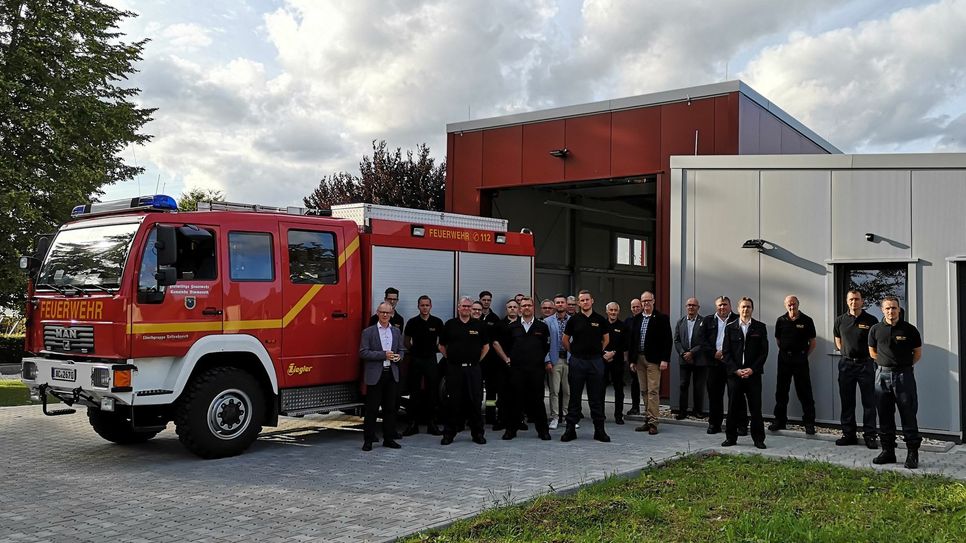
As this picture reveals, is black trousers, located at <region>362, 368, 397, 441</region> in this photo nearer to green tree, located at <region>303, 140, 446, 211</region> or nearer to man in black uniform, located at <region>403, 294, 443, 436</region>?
man in black uniform, located at <region>403, 294, 443, 436</region>

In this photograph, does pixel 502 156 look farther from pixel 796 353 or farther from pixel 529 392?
pixel 796 353

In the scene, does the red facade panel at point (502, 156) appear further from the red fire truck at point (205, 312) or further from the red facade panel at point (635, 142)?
the red fire truck at point (205, 312)

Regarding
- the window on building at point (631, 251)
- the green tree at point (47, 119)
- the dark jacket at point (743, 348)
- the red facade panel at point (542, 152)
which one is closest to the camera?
the dark jacket at point (743, 348)

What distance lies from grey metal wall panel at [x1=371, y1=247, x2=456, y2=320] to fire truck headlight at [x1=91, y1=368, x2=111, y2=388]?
10.5 feet

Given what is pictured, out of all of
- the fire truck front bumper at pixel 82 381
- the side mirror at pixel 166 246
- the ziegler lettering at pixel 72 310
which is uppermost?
the side mirror at pixel 166 246

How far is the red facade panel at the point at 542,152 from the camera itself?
15.6 m

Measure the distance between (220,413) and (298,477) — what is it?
4.67 ft

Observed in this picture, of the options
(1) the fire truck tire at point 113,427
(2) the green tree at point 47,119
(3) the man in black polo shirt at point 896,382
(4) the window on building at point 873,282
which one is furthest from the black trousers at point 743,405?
(2) the green tree at point 47,119

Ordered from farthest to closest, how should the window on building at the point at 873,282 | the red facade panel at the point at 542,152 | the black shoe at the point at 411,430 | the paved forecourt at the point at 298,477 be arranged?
1. the red facade panel at the point at 542,152
2. the window on building at the point at 873,282
3. the black shoe at the point at 411,430
4. the paved forecourt at the point at 298,477

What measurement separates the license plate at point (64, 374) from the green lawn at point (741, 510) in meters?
4.70

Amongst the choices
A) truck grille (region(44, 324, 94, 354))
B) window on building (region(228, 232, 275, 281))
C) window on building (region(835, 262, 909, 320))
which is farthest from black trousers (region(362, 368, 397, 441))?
window on building (region(835, 262, 909, 320))

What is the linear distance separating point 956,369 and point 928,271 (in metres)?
1.30

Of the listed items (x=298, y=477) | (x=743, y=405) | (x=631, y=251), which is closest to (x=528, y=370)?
(x=743, y=405)

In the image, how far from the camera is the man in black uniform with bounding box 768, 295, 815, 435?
35.1ft
